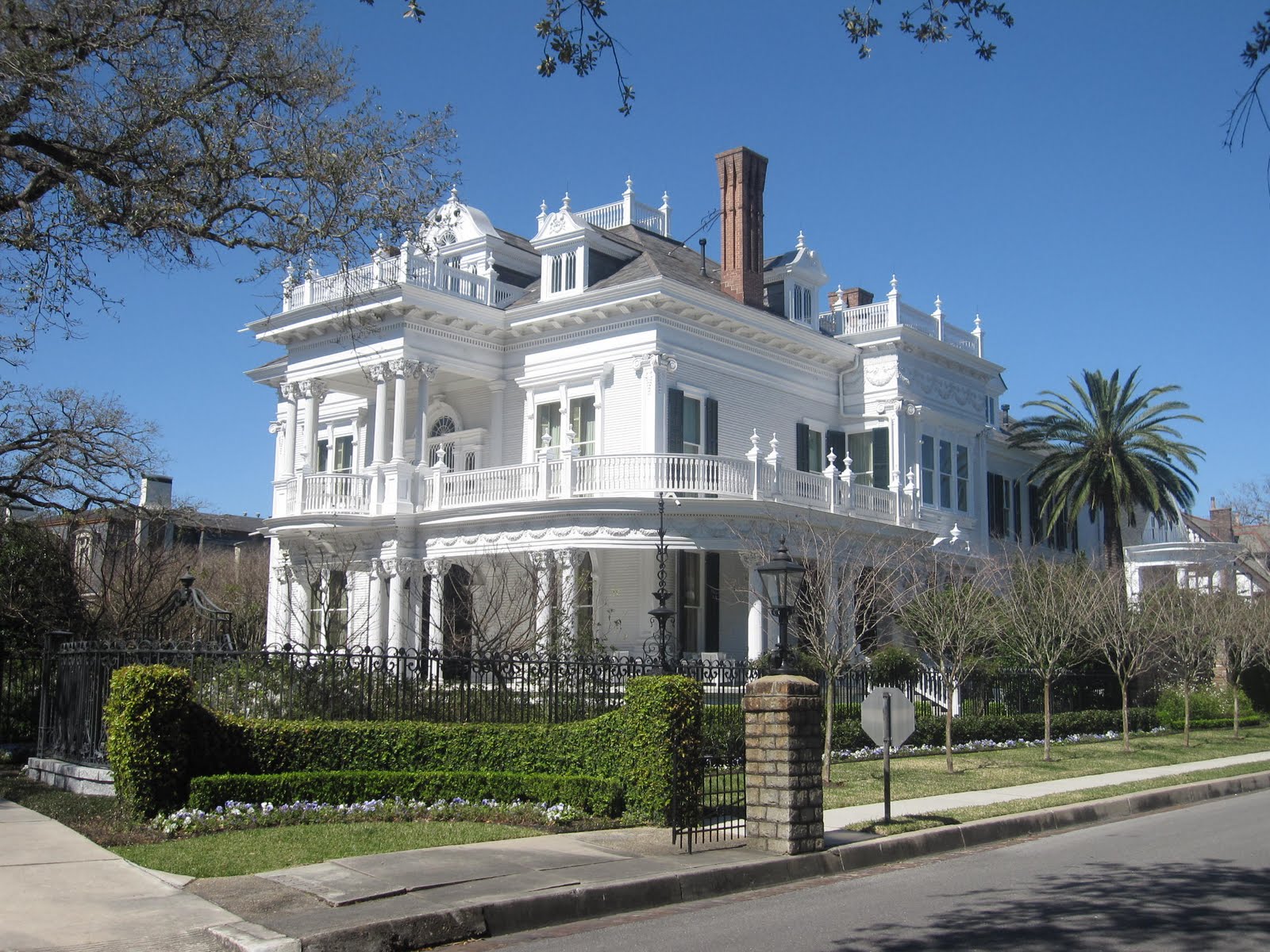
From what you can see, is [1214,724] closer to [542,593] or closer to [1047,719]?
[1047,719]

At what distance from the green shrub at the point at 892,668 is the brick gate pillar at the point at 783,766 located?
12.9 meters

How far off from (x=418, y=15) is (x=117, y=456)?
59.4ft

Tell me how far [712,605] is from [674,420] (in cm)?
497

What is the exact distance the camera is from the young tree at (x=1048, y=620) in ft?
84.7

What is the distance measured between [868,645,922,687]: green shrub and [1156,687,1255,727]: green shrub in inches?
455

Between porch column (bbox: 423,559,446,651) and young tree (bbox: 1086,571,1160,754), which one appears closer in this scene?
young tree (bbox: 1086,571,1160,754)

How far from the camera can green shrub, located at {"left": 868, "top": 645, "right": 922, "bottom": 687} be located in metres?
24.9

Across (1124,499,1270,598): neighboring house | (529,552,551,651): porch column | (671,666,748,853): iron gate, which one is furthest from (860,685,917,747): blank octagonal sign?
(1124,499,1270,598): neighboring house

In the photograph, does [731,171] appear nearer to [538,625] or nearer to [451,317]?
[451,317]

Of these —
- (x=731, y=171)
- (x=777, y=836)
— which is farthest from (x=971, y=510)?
(x=777, y=836)

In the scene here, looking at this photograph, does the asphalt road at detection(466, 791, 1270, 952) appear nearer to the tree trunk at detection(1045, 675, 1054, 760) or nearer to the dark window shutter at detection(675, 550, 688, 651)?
the tree trunk at detection(1045, 675, 1054, 760)

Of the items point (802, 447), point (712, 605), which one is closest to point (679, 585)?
point (712, 605)

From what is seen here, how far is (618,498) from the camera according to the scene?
27.4m

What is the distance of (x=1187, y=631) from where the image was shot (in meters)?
29.9
